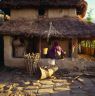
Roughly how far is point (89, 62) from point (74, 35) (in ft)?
5.63

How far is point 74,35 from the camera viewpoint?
14.9m

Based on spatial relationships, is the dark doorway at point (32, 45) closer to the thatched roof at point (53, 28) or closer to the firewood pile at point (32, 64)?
the thatched roof at point (53, 28)

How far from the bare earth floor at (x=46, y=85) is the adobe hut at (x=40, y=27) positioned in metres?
2.15

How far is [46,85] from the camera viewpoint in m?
12.2

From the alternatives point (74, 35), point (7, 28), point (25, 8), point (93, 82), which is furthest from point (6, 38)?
point (93, 82)

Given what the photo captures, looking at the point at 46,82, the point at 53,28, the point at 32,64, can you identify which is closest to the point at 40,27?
the point at 53,28

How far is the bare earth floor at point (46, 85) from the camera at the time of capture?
433 inches

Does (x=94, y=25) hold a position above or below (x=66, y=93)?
above

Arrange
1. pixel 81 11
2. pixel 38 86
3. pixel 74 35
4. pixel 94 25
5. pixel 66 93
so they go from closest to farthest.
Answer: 1. pixel 66 93
2. pixel 38 86
3. pixel 74 35
4. pixel 94 25
5. pixel 81 11

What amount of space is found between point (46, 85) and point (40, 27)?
4.55 metres

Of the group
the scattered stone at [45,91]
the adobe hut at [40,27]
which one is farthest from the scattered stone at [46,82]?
the adobe hut at [40,27]

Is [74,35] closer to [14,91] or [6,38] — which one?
[6,38]

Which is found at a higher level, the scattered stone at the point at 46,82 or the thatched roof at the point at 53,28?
the thatched roof at the point at 53,28

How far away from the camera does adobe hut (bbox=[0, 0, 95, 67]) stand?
15.2 m
